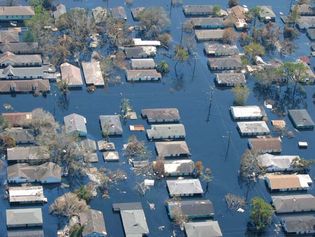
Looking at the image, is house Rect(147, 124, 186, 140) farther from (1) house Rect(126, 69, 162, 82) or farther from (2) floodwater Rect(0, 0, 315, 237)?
(1) house Rect(126, 69, 162, 82)

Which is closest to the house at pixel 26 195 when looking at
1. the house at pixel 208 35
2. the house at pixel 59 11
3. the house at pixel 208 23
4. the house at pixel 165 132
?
the house at pixel 165 132

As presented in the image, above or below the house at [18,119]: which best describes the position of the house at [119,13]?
above

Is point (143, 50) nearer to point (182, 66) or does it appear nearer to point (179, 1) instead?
point (182, 66)

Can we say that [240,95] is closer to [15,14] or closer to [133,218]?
[133,218]

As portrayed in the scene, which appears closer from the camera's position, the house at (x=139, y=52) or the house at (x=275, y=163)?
the house at (x=275, y=163)

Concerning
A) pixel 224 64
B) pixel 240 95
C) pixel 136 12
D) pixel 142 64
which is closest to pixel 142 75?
pixel 142 64

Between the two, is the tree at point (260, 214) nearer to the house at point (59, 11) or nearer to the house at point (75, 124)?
the house at point (75, 124)

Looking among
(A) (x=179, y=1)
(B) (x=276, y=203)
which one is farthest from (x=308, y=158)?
(A) (x=179, y=1)
